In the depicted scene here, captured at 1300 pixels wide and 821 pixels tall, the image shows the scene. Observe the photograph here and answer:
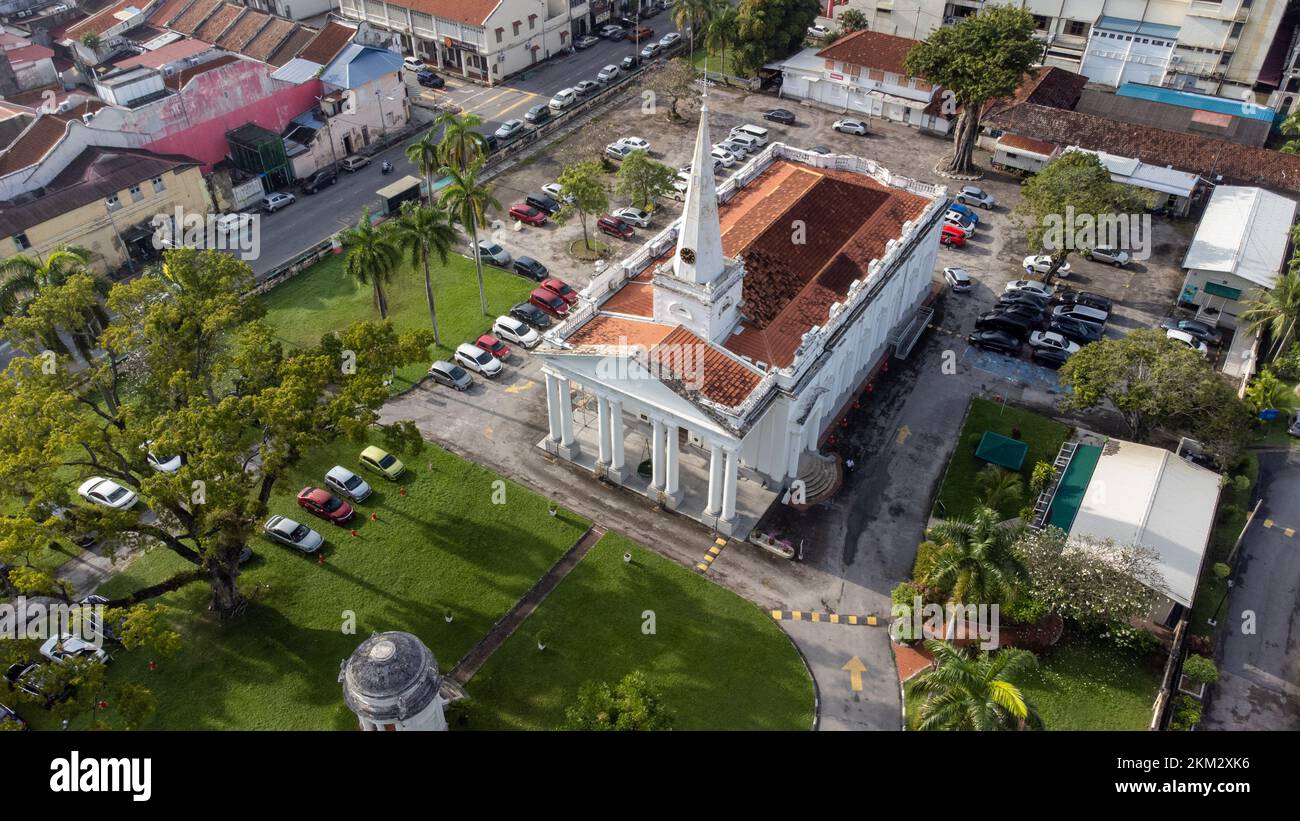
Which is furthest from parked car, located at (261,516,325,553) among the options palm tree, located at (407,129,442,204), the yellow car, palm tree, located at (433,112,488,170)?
palm tree, located at (433,112,488,170)

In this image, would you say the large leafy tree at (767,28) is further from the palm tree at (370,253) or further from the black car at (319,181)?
the palm tree at (370,253)

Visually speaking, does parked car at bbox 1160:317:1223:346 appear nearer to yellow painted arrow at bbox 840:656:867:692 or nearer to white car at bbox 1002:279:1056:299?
white car at bbox 1002:279:1056:299

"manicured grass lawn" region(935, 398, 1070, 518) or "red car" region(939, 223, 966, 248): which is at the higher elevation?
"red car" region(939, 223, 966, 248)

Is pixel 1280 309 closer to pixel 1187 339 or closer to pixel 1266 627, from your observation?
pixel 1187 339

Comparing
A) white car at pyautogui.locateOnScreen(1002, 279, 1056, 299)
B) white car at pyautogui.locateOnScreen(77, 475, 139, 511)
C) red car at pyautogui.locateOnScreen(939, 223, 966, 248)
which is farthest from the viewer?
red car at pyautogui.locateOnScreen(939, 223, 966, 248)

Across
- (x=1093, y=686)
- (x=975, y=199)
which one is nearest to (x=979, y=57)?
(x=975, y=199)

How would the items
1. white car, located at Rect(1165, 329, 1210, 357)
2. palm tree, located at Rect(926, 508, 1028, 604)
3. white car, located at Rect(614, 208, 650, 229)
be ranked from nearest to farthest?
1. palm tree, located at Rect(926, 508, 1028, 604)
2. white car, located at Rect(1165, 329, 1210, 357)
3. white car, located at Rect(614, 208, 650, 229)

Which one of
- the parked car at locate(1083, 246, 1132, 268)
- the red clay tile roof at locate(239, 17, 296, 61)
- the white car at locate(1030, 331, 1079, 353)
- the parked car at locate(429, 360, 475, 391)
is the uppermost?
the red clay tile roof at locate(239, 17, 296, 61)

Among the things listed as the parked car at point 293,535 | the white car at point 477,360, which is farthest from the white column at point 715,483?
the parked car at point 293,535
